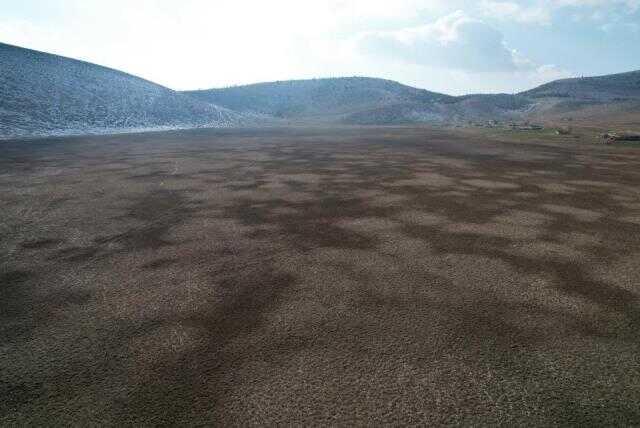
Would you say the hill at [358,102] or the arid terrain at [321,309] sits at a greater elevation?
the hill at [358,102]

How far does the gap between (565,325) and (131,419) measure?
3.88 meters

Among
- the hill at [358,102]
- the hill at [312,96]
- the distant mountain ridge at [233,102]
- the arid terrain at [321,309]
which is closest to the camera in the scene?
the arid terrain at [321,309]

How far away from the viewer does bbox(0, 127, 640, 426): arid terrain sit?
2883 mm

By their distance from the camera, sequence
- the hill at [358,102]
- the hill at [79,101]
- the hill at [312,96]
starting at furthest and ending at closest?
the hill at [312,96] < the hill at [358,102] < the hill at [79,101]

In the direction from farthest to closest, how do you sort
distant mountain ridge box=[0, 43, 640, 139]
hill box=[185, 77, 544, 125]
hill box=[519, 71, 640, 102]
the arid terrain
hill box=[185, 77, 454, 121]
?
hill box=[185, 77, 454, 121], hill box=[519, 71, 640, 102], hill box=[185, 77, 544, 125], distant mountain ridge box=[0, 43, 640, 139], the arid terrain

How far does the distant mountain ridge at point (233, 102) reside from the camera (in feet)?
119

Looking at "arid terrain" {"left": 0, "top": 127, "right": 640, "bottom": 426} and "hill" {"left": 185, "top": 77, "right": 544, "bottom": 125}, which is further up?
"hill" {"left": 185, "top": 77, "right": 544, "bottom": 125}

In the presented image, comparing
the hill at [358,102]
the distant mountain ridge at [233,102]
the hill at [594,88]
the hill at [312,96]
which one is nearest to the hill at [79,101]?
the distant mountain ridge at [233,102]

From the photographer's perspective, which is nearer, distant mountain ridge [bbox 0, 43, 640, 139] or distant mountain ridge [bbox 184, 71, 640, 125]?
distant mountain ridge [bbox 0, 43, 640, 139]

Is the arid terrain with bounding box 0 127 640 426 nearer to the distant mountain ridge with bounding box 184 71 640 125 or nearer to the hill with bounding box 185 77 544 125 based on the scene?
the hill with bounding box 185 77 544 125

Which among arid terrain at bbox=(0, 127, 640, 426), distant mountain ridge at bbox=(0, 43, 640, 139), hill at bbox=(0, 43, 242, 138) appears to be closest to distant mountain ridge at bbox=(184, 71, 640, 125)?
distant mountain ridge at bbox=(0, 43, 640, 139)

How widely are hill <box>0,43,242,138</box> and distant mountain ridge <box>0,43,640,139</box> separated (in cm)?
10

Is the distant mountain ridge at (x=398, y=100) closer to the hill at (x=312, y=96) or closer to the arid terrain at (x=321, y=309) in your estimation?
the hill at (x=312, y=96)

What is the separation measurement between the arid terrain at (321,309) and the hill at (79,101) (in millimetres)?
27836
